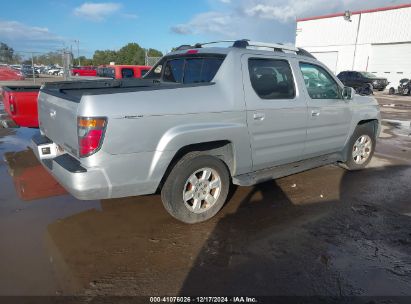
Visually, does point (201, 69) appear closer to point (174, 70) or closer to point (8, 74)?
point (174, 70)

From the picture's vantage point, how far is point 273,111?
4.26 metres

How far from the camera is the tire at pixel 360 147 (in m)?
5.84

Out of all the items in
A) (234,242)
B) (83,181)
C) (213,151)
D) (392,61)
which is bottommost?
(234,242)

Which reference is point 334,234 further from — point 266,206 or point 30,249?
point 30,249

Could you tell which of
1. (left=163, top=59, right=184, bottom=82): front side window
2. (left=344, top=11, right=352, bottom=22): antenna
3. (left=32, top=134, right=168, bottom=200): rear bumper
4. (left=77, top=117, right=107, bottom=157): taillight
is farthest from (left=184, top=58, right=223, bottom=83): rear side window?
(left=344, top=11, right=352, bottom=22): antenna

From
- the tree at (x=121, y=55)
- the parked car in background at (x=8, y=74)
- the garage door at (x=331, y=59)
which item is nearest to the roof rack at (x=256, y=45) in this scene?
the parked car in background at (x=8, y=74)

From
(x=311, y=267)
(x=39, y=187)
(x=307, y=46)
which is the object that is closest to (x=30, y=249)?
(x=39, y=187)

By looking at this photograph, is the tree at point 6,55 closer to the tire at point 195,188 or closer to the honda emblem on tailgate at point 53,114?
the honda emblem on tailgate at point 53,114

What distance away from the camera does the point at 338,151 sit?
5.59 metres

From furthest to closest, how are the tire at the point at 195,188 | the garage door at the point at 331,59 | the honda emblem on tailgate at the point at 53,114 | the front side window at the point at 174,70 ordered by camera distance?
the garage door at the point at 331,59, the front side window at the point at 174,70, the honda emblem on tailgate at the point at 53,114, the tire at the point at 195,188

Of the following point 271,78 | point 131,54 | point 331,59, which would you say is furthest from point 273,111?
point 131,54

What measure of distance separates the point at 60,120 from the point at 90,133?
73 centimetres

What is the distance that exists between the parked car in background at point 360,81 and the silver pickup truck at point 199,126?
22.7 meters

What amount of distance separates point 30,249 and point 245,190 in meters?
2.88
